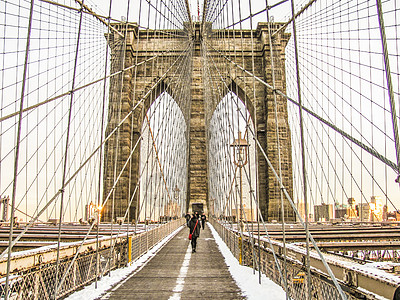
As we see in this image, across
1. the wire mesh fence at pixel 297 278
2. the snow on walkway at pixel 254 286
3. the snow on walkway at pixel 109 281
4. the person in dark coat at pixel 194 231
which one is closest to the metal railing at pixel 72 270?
the snow on walkway at pixel 109 281

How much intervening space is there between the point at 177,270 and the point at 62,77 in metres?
8.95

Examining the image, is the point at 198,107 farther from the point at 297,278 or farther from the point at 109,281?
the point at 297,278

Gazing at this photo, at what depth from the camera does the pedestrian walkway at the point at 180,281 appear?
4125 mm

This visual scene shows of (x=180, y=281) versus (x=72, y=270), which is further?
(x=180, y=281)

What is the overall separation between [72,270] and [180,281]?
1.48 metres

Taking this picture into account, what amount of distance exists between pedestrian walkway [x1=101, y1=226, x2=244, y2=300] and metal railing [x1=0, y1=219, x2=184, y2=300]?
1.37ft

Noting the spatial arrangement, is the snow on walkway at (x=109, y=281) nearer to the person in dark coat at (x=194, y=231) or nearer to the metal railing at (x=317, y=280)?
the person in dark coat at (x=194, y=231)

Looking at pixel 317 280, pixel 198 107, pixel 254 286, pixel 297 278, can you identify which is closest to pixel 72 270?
pixel 254 286

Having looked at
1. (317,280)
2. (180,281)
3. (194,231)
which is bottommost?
(180,281)

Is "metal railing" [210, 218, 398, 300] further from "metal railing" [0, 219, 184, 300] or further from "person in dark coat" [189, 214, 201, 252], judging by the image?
"person in dark coat" [189, 214, 201, 252]

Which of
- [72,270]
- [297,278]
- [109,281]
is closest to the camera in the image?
[297,278]

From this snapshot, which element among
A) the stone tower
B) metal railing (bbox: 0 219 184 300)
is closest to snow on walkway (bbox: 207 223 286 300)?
metal railing (bbox: 0 219 184 300)

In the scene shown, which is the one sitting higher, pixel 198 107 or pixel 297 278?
pixel 198 107

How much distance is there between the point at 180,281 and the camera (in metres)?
4.96
